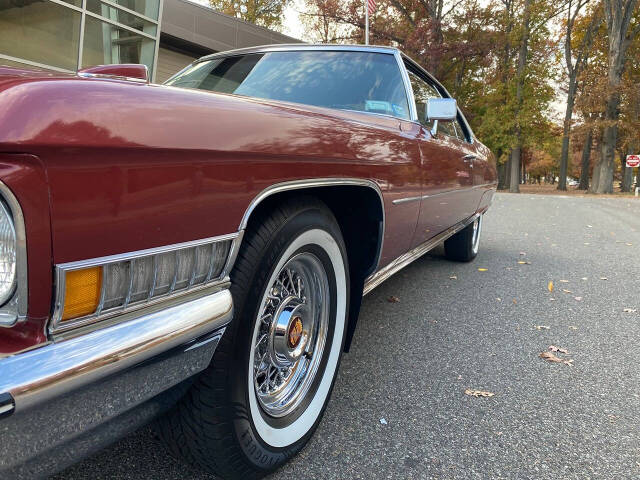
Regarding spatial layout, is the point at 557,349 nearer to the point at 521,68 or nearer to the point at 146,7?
the point at 146,7

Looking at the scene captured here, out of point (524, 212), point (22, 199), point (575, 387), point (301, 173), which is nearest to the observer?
Answer: point (22, 199)

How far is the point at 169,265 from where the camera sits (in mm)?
989

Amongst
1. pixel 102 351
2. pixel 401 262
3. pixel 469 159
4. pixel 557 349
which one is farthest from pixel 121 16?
pixel 102 351

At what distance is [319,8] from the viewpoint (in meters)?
20.7

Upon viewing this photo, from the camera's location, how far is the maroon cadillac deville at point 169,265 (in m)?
0.78

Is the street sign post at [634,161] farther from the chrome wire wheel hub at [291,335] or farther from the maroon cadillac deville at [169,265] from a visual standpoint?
the chrome wire wheel hub at [291,335]

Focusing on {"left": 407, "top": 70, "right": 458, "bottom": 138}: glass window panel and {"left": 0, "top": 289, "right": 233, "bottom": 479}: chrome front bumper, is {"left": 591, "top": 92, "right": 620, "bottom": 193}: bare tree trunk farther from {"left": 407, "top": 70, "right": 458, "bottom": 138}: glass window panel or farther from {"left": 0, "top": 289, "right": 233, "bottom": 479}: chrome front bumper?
{"left": 0, "top": 289, "right": 233, "bottom": 479}: chrome front bumper

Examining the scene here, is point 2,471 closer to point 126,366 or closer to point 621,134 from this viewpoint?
point 126,366

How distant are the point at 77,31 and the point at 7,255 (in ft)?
31.0

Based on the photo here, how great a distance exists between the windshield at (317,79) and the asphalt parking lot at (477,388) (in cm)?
133

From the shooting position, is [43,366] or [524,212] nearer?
[43,366]

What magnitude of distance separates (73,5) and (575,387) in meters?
9.66

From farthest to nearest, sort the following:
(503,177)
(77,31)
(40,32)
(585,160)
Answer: (503,177) → (585,160) → (77,31) → (40,32)

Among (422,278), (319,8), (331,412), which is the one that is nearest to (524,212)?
(422,278)
